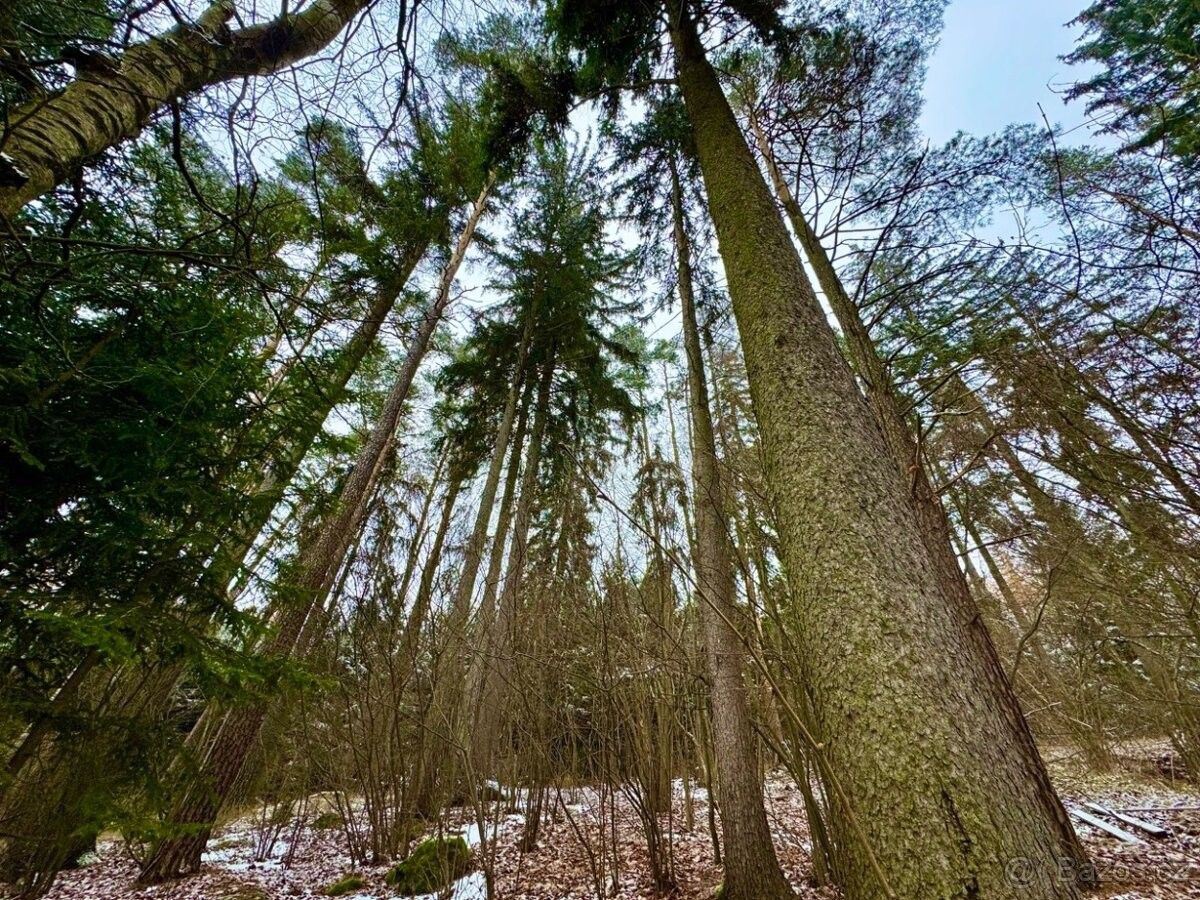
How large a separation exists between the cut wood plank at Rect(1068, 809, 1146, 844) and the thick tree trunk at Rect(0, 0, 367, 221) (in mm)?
8044

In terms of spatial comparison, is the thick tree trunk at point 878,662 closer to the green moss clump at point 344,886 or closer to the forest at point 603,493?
the forest at point 603,493

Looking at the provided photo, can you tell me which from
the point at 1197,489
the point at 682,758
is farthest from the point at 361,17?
the point at 682,758

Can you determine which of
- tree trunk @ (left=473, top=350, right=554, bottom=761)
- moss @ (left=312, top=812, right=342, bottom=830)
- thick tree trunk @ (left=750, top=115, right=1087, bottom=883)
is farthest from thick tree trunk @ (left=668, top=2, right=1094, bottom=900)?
moss @ (left=312, top=812, right=342, bottom=830)

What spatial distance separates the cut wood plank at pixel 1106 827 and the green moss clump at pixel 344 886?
6758mm

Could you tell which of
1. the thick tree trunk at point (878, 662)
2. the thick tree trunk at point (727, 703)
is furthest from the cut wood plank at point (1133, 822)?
the thick tree trunk at point (878, 662)

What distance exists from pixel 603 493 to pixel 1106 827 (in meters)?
6.46

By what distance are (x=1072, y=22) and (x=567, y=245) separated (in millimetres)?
10252

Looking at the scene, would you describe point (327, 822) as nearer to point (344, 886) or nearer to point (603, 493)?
point (344, 886)

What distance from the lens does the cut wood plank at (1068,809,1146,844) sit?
409 cm

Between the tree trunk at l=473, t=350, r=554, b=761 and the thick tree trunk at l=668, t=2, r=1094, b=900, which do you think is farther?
the tree trunk at l=473, t=350, r=554, b=761

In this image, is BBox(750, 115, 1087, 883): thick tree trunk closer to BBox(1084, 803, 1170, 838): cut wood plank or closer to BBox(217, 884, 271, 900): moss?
BBox(1084, 803, 1170, 838): cut wood plank

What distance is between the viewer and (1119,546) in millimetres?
4020

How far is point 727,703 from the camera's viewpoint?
389cm

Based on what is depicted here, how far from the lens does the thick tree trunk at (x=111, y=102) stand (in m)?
1.71
